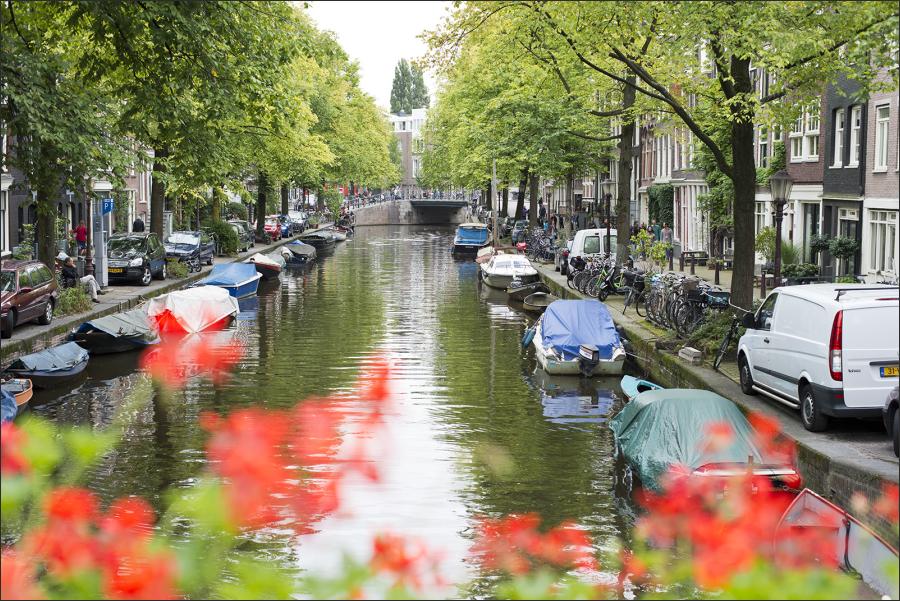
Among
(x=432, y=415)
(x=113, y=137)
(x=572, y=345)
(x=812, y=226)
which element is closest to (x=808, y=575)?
(x=432, y=415)

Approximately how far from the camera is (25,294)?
26797 millimetres

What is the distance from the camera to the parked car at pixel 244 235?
196 feet

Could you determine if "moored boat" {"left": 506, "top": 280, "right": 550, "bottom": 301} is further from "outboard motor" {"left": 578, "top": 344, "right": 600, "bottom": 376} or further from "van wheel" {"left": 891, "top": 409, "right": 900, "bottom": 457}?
"van wheel" {"left": 891, "top": 409, "right": 900, "bottom": 457}

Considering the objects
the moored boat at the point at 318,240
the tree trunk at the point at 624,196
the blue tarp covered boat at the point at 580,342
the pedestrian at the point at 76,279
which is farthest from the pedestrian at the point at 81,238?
the moored boat at the point at 318,240

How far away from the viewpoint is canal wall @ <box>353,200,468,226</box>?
126312 millimetres

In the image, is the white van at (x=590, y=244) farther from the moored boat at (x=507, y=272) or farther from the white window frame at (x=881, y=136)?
the white window frame at (x=881, y=136)

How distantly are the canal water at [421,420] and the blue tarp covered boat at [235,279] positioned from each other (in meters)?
1.20

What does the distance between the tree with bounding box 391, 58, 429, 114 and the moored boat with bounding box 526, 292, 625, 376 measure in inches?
6514

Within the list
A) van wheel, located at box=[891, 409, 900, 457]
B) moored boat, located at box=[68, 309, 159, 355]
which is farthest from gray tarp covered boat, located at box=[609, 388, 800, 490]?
moored boat, located at box=[68, 309, 159, 355]

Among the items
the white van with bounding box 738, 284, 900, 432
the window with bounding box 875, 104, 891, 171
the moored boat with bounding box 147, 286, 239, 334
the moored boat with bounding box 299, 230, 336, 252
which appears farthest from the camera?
the moored boat with bounding box 299, 230, 336, 252

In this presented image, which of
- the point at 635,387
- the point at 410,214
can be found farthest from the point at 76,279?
the point at 410,214

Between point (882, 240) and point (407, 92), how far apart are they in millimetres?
165931

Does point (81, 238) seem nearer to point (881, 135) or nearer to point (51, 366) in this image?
point (51, 366)

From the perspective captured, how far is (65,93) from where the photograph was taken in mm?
23344
